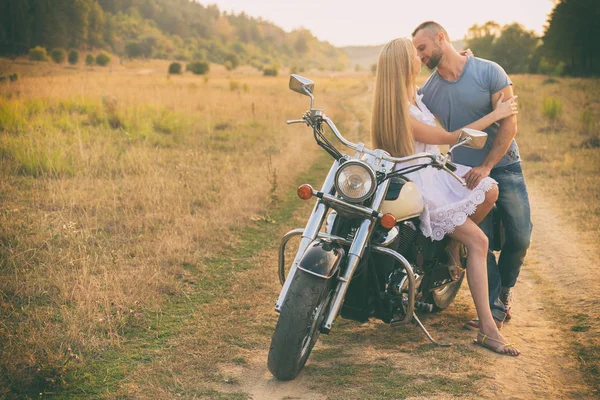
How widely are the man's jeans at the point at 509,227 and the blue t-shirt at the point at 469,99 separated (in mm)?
122

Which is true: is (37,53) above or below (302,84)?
below

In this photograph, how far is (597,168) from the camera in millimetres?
10203

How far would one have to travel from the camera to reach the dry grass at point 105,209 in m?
4.13

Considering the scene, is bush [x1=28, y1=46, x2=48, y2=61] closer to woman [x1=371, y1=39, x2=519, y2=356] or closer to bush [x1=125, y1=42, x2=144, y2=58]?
woman [x1=371, y1=39, x2=519, y2=356]

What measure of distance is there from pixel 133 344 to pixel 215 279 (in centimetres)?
143

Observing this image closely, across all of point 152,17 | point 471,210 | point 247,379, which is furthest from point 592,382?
point 152,17

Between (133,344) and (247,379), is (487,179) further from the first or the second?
(133,344)

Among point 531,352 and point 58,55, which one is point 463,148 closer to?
point 531,352

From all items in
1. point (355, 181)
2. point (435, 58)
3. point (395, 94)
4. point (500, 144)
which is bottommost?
point (355, 181)

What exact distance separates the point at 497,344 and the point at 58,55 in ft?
73.2

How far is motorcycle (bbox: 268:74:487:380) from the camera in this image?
3268 millimetres

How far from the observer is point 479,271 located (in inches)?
159

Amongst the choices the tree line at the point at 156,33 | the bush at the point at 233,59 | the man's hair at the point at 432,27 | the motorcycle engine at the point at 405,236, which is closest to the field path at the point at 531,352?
the motorcycle engine at the point at 405,236

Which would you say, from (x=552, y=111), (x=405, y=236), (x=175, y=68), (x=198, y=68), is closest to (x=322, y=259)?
(x=405, y=236)
